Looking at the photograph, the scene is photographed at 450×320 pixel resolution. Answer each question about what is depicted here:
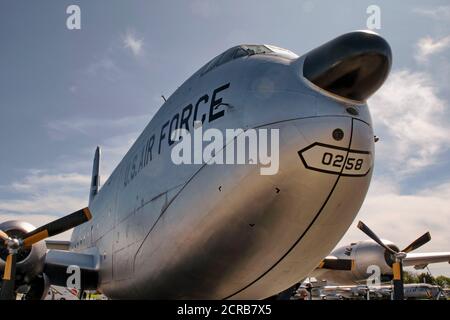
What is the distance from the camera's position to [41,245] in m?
10.8

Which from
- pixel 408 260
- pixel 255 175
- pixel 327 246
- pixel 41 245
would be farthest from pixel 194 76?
pixel 408 260

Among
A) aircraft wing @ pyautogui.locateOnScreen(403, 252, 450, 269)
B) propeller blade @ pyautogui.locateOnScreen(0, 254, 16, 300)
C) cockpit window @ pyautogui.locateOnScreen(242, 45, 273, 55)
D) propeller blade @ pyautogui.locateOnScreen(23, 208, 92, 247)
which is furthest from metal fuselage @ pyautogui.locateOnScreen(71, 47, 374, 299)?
aircraft wing @ pyautogui.locateOnScreen(403, 252, 450, 269)

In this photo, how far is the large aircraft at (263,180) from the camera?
5270 mm

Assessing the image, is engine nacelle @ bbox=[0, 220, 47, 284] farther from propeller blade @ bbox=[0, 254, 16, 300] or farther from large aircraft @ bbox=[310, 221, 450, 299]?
large aircraft @ bbox=[310, 221, 450, 299]

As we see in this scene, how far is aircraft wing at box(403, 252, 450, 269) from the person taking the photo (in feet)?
54.1

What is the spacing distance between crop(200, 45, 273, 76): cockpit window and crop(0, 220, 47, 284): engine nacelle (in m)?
6.12

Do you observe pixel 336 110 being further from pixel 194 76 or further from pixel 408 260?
pixel 408 260

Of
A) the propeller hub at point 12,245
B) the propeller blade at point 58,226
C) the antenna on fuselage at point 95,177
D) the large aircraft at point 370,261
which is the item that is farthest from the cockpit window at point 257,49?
the antenna on fuselage at point 95,177

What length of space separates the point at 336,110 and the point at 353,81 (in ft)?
1.48

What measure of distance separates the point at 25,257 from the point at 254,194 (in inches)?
309

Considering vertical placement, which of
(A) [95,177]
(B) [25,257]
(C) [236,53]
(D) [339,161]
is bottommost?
(B) [25,257]

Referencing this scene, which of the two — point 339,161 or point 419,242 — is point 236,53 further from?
point 419,242

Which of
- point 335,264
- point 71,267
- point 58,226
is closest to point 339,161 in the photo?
point 58,226

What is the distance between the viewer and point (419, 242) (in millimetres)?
12773
